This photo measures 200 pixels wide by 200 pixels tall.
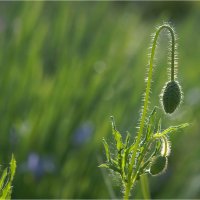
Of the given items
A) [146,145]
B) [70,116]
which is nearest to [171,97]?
[146,145]

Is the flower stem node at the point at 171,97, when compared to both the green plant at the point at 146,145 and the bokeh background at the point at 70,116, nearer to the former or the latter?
the green plant at the point at 146,145

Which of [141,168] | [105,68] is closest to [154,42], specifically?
[141,168]

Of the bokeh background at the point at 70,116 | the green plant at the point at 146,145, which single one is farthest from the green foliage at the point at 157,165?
the bokeh background at the point at 70,116

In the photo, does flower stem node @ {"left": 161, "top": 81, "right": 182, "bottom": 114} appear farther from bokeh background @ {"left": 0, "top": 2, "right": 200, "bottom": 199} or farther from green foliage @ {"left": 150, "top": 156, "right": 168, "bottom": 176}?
bokeh background @ {"left": 0, "top": 2, "right": 200, "bottom": 199}

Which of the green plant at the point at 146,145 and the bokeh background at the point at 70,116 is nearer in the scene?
the green plant at the point at 146,145

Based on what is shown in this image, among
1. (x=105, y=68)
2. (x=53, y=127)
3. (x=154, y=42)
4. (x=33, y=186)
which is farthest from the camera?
(x=105, y=68)

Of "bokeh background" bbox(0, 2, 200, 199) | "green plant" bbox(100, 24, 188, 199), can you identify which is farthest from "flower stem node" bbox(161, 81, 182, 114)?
"bokeh background" bbox(0, 2, 200, 199)

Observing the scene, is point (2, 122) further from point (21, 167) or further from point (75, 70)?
point (75, 70)

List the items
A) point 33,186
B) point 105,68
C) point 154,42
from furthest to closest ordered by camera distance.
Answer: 1. point 105,68
2. point 33,186
3. point 154,42
